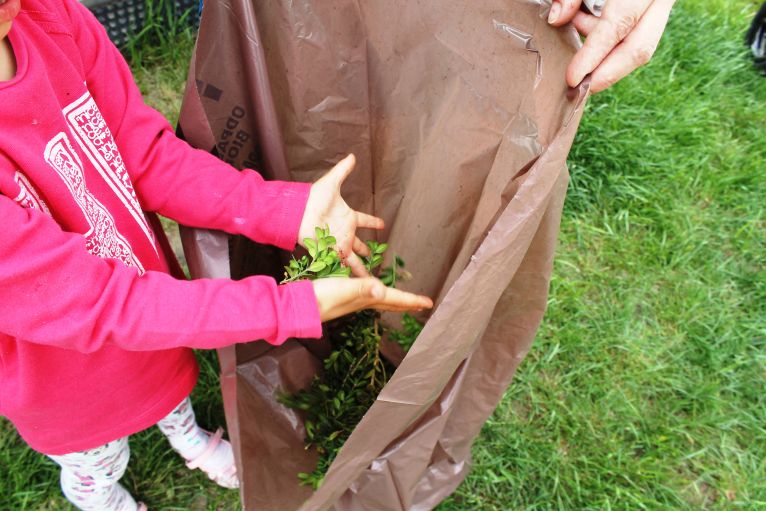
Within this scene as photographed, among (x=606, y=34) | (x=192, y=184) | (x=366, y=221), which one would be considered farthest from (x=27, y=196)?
(x=606, y=34)

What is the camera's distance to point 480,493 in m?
1.39

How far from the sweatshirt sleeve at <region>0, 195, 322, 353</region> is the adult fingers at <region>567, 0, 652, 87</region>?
44 centimetres

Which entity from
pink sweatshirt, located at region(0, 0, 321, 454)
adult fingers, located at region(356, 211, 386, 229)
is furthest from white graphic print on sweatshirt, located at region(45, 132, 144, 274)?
adult fingers, located at region(356, 211, 386, 229)

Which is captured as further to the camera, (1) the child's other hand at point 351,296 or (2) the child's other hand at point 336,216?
(2) the child's other hand at point 336,216

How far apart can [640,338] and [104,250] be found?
137 cm

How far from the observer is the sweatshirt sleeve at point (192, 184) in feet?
3.11

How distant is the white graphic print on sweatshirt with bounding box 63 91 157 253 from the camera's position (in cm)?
81

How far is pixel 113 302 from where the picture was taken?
74cm

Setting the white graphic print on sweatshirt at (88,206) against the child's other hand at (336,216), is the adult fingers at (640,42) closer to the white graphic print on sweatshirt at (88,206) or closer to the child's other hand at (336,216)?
the child's other hand at (336,216)

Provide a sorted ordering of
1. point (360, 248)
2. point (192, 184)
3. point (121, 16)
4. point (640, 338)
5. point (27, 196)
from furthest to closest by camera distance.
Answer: point (121, 16) < point (640, 338) < point (360, 248) < point (192, 184) < point (27, 196)

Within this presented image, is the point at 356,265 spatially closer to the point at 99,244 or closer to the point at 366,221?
the point at 366,221

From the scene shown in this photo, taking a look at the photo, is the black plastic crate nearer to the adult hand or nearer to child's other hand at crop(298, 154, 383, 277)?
child's other hand at crop(298, 154, 383, 277)

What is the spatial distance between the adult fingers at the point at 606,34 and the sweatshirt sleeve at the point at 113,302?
437 mm

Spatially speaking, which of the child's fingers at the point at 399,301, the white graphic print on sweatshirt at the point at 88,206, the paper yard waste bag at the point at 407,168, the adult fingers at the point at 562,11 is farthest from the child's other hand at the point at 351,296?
the adult fingers at the point at 562,11
